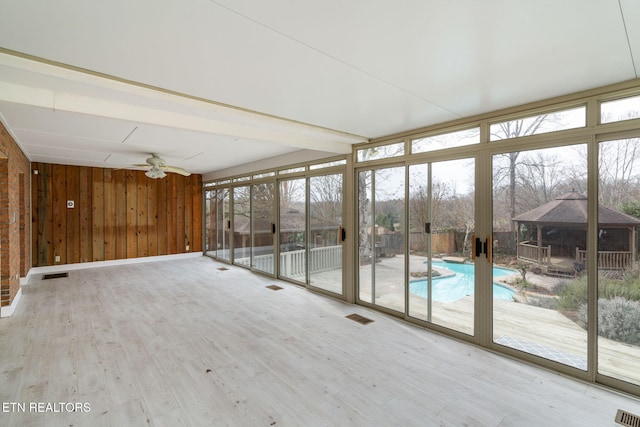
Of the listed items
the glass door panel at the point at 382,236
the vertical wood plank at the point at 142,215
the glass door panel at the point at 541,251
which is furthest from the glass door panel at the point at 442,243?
the vertical wood plank at the point at 142,215

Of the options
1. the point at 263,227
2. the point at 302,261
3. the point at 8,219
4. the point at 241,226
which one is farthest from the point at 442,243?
the point at 8,219

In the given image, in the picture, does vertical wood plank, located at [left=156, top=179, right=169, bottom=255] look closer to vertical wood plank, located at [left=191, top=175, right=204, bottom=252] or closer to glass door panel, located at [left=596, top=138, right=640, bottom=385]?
vertical wood plank, located at [left=191, top=175, right=204, bottom=252]

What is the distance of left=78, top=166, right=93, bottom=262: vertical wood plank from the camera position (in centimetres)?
752

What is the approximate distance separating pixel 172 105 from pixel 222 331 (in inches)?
108

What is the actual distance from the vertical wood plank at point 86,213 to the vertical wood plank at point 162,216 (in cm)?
160

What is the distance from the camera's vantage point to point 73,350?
321 centimetres

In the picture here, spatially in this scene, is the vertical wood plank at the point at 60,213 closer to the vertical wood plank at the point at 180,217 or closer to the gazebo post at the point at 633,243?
the vertical wood plank at the point at 180,217

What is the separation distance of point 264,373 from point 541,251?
3015 millimetres

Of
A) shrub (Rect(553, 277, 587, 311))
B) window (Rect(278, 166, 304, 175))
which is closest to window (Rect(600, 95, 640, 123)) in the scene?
shrub (Rect(553, 277, 587, 311))

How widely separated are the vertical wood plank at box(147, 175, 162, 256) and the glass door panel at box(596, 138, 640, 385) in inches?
373

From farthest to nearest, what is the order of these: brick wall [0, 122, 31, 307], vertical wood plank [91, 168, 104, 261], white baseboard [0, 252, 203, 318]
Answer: vertical wood plank [91, 168, 104, 261] < white baseboard [0, 252, 203, 318] < brick wall [0, 122, 31, 307]

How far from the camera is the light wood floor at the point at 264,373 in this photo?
2.22 metres

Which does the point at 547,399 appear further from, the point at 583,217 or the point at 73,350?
the point at 73,350

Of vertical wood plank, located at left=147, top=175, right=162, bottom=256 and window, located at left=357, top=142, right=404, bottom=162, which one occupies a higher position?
window, located at left=357, top=142, right=404, bottom=162
